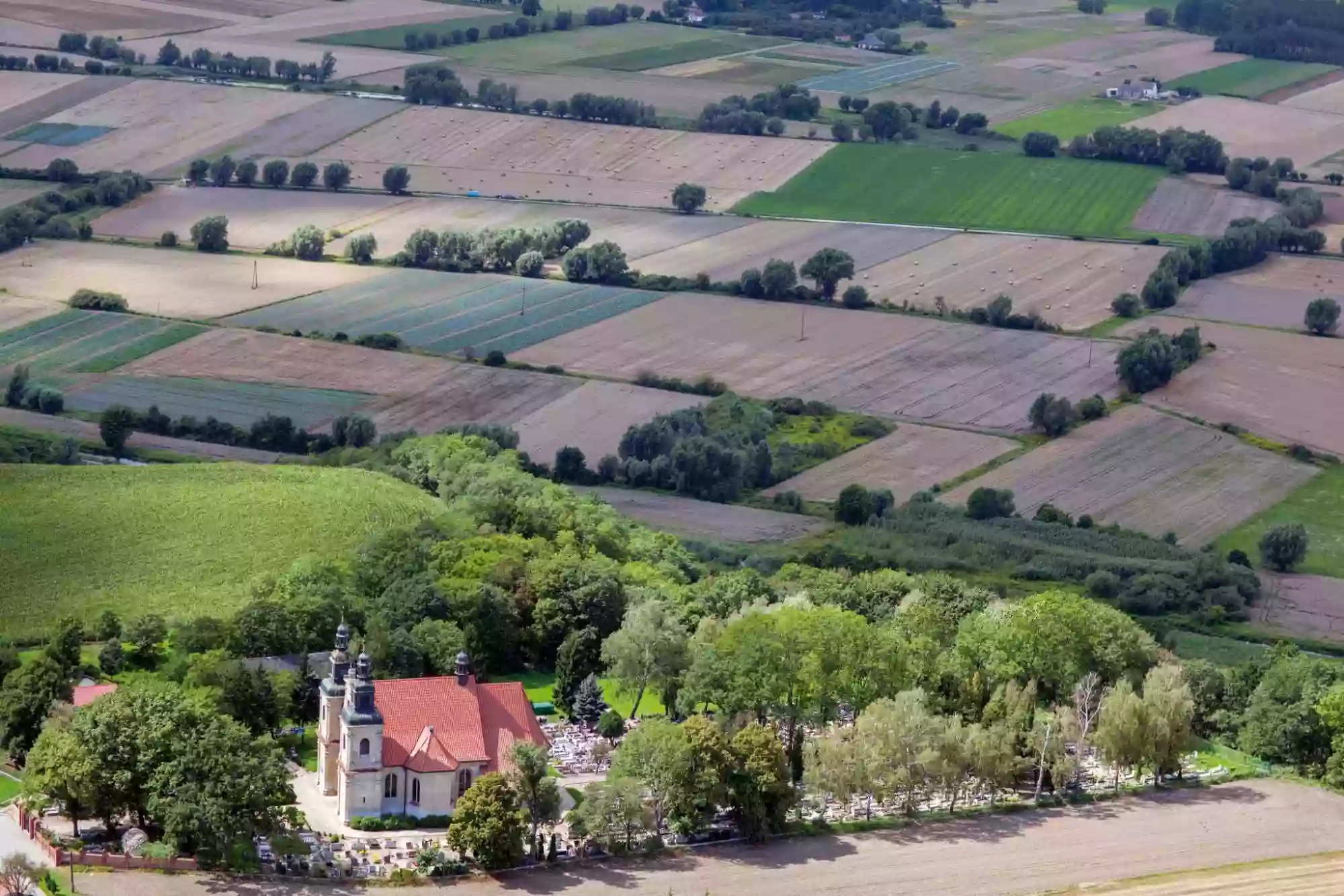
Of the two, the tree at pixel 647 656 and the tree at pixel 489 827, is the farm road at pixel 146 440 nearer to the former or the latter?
the tree at pixel 647 656

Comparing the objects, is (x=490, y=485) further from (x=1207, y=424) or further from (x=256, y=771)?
(x=1207, y=424)

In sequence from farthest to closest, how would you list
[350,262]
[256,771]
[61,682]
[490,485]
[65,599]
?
[350,262], [490,485], [65,599], [61,682], [256,771]

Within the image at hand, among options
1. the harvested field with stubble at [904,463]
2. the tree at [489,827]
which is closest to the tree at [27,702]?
the tree at [489,827]

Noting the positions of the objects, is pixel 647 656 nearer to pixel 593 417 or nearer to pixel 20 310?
pixel 593 417

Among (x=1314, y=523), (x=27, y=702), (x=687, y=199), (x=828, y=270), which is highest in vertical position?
(x=687, y=199)

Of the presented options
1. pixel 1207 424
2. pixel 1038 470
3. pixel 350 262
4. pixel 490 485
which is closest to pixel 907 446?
pixel 1038 470

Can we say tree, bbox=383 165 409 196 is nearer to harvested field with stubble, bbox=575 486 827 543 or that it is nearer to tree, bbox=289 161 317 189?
tree, bbox=289 161 317 189

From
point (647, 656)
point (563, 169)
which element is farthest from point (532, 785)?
point (563, 169)
